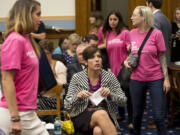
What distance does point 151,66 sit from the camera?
13.7ft

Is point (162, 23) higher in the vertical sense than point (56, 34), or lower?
higher

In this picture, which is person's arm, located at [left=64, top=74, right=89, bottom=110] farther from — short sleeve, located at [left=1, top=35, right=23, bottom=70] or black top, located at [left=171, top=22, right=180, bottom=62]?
black top, located at [left=171, top=22, right=180, bottom=62]

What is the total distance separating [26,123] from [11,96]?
0.86 feet

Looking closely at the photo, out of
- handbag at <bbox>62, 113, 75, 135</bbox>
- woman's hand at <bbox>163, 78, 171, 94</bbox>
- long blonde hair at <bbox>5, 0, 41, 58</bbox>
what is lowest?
handbag at <bbox>62, 113, 75, 135</bbox>

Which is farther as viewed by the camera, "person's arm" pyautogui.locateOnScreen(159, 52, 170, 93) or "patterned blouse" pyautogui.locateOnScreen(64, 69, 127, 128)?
"person's arm" pyautogui.locateOnScreen(159, 52, 170, 93)

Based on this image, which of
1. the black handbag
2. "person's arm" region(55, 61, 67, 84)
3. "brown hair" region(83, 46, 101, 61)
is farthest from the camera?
"person's arm" region(55, 61, 67, 84)

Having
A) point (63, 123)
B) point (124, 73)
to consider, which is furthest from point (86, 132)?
point (124, 73)

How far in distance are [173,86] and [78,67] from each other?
4.90 feet

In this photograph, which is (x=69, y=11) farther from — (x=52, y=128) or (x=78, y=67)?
(x=52, y=128)

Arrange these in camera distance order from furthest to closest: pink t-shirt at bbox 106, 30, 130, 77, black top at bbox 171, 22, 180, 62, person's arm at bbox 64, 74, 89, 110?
black top at bbox 171, 22, 180, 62 → pink t-shirt at bbox 106, 30, 130, 77 → person's arm at bbox 64, 74, 89, 110

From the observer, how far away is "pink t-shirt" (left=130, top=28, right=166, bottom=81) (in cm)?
412

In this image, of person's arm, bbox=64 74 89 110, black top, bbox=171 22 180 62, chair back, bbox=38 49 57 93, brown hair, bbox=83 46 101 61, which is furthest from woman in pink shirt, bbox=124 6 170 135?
black top, bbox=171 22 180 62

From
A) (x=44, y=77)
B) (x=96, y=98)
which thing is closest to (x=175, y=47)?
(x=96, y=98)

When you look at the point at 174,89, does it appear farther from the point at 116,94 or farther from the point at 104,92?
the point at 104,92
